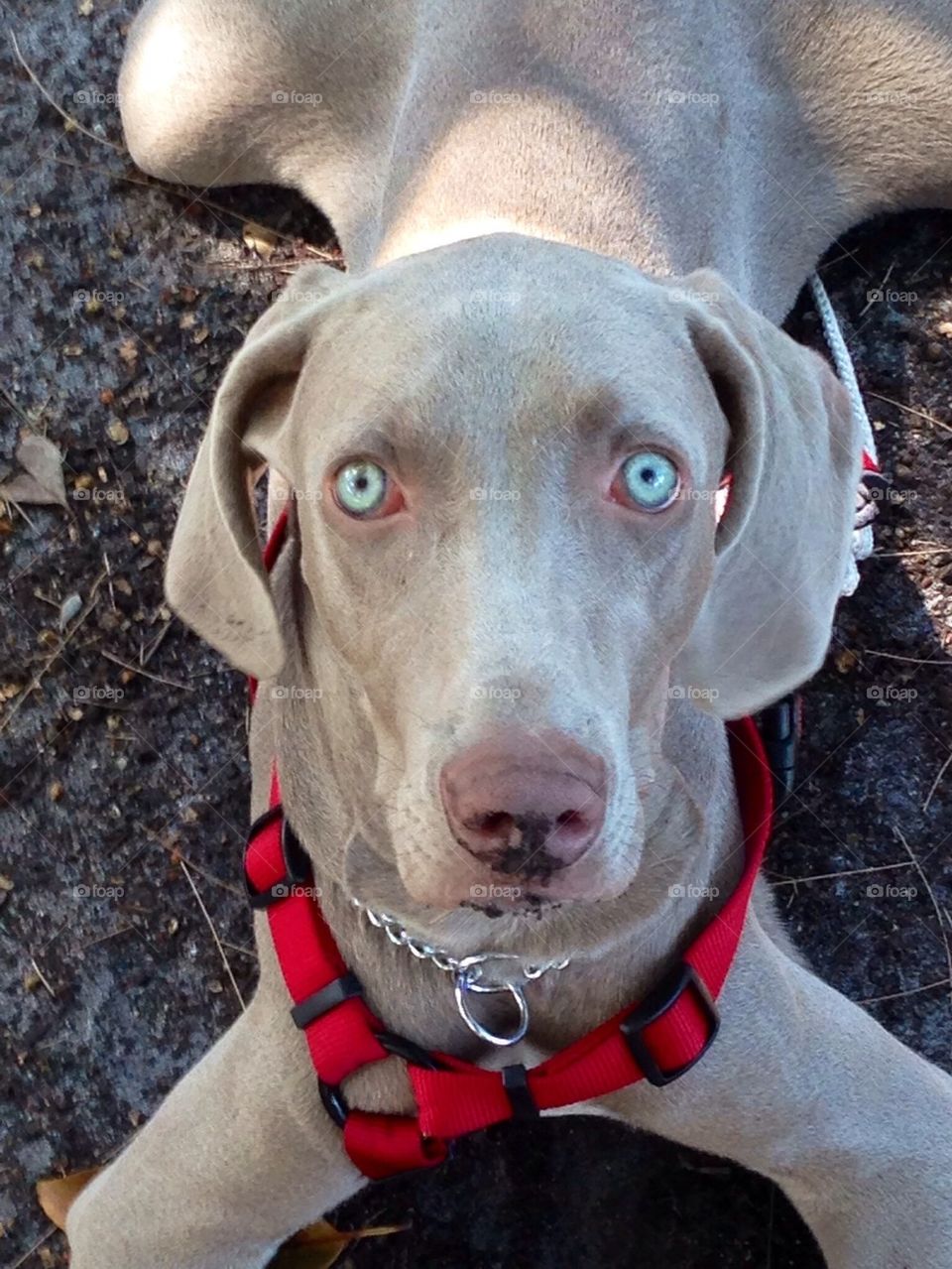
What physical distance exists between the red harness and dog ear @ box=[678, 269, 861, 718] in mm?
391

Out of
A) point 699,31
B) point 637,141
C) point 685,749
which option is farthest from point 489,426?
point 699,31

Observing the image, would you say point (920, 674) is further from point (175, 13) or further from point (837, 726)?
point (175, 13)

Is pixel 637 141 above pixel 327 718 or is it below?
above

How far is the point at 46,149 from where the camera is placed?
3.54 metres

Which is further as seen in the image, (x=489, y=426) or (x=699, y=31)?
(x=699, y=31)

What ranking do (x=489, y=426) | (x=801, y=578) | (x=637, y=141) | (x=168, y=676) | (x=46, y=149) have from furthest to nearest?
(x=46, y=149)
(x=168, y=676)
(x=637, y=141)
(x=801, y=578)
(x=489, y=426)

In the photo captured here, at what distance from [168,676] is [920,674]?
65.7 inches
